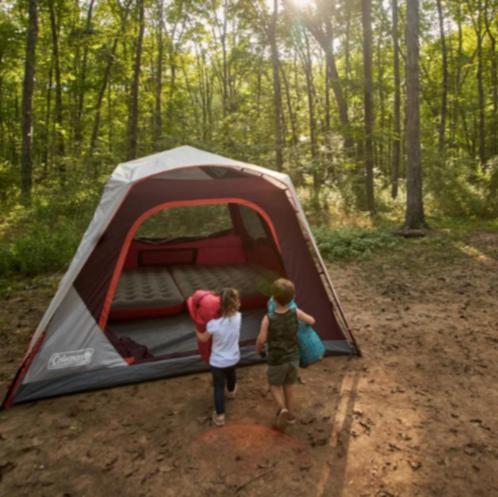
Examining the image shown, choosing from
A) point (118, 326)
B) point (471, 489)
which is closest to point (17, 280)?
point (118, 326)

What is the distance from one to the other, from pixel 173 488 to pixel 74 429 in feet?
3.69

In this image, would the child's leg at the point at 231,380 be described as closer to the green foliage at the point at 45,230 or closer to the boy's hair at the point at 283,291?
the boy's hair at the point at 283,291

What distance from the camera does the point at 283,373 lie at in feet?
10.7

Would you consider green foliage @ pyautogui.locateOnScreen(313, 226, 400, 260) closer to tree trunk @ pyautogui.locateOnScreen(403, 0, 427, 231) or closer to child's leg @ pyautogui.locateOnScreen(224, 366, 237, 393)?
tree trunk @ pyautogui.locateOnScreen(403, 0, 427, 231)

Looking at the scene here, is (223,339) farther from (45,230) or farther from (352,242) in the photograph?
(45,230)

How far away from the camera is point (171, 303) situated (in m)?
5.43

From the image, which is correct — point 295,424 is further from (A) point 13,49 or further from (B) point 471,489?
(A) point 13,49

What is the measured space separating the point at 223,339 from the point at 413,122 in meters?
9.34

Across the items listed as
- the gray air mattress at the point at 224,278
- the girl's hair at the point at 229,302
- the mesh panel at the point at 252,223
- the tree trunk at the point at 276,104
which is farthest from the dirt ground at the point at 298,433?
the tree trunk at the point at 276,104

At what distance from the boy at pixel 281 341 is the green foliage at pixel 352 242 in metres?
6.00

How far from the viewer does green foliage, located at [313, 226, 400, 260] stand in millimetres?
9227

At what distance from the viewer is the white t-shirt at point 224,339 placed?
3.29m

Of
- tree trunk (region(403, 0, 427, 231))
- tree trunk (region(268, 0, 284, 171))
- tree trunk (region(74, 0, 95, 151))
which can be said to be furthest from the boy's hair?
tree trunk (region(74, 0, 95, 151))

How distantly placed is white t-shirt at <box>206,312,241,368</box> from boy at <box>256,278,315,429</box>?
0.23 m
